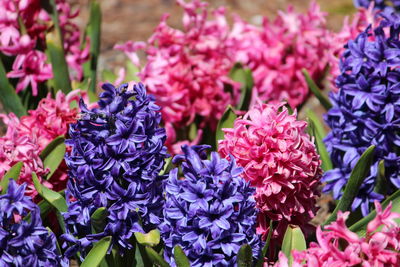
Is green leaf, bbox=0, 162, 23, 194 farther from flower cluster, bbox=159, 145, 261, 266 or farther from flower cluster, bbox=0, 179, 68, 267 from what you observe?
flower cluster, bbox=159, 145, 261, 266

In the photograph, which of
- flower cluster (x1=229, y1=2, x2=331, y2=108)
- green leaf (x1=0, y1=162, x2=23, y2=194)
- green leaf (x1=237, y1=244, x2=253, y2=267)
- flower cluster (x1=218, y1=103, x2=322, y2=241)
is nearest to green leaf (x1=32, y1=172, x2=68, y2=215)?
green leaf (x1=0, y1=162, x2=23, y2=194)

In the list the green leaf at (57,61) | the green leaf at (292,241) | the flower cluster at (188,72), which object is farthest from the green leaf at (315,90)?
the green leaf at (57,61)

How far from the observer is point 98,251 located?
198cm

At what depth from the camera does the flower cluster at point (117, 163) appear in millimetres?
1978

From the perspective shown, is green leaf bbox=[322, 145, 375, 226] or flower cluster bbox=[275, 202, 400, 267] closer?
flower cluster bbox=[275, 202, 400, 267]

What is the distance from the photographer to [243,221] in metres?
1.93

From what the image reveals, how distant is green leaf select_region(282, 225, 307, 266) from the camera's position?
2.10 metres

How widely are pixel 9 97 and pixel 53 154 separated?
2.11 ft

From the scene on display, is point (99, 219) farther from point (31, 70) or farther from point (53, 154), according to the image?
point (31, 70)

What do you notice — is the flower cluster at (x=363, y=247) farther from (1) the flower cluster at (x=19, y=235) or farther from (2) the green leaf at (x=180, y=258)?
(1) the flower cluster at (x=19, y=235)

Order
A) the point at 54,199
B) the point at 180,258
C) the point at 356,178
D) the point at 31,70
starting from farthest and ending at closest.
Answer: the point at 31,70 < the point at 356,178 < the point at 54,199 < the point at 180,258

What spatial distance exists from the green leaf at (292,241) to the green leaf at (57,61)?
1.38 m

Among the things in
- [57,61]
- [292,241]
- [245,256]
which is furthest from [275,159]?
[57,61]

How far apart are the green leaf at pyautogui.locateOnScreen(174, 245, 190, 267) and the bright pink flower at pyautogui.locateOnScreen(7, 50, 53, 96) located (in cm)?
134
